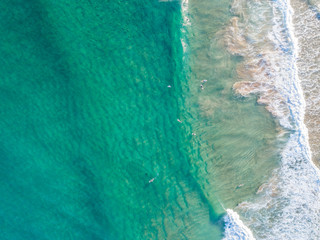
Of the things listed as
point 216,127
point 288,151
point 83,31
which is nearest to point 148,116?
point 216,127

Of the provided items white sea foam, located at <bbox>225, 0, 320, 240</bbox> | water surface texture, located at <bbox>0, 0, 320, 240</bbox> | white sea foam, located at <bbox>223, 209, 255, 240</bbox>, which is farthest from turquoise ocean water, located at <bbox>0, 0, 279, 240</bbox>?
white sea foam, located at <bbox>225, 0, 320, 240</bbox>

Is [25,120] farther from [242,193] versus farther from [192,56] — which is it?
[242,193]

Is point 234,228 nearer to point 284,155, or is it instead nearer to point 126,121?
point 284,155

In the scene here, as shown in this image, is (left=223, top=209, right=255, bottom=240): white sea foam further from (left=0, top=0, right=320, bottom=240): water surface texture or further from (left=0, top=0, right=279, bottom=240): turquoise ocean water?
(left=0, top=0, right=279, bottom=240): turquoise ocean water

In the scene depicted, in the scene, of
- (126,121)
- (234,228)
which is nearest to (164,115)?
(126,121)

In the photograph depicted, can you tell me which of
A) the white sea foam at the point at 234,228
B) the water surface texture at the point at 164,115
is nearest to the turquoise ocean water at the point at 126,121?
the water surface texture at the point at 164,115

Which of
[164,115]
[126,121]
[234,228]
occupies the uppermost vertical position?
[126,121]
